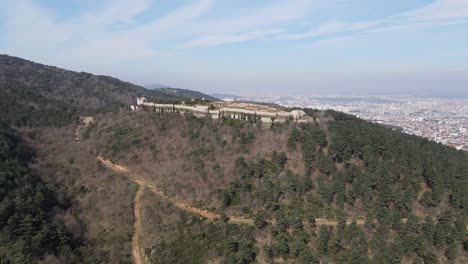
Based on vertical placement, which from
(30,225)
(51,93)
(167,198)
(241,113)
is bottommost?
(167,198)

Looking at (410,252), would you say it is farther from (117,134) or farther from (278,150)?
(117,134)

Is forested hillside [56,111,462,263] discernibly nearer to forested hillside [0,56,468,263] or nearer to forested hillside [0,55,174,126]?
forested hillside [0,56,468,263]

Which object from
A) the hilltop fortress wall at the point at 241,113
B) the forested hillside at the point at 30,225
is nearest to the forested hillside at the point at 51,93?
the hilltop fortress wall at the point at 241,113

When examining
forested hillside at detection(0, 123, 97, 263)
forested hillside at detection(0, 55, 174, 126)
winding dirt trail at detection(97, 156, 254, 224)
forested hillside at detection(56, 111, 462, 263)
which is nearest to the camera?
forested hillside at detection(0, 123, 97, 263)

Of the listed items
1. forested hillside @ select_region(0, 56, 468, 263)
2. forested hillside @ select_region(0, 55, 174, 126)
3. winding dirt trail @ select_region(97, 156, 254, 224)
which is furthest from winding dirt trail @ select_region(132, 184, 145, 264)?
forested hillside @ select_region(0, 55, 174, 126)

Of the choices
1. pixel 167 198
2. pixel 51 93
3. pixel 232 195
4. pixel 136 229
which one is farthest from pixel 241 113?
pixel 51 93

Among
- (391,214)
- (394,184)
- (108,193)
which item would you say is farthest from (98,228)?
(394,184)

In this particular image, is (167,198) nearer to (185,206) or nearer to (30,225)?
(185,206)

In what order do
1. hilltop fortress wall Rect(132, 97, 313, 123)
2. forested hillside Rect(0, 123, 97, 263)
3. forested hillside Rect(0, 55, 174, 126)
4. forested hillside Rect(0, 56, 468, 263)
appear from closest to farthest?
1. forested hillside Rect(0, 123, 97, 263)
2. forested hillside Rect(0, 56, 468, 263)
3. hilltop fortress wall Rect(132, 97, 313, 123)
4. forested hillside Rect(0, 55, 174, 126)

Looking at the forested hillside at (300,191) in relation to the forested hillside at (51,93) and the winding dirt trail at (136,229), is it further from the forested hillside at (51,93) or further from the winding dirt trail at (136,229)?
the forested hillside at (51,93)
